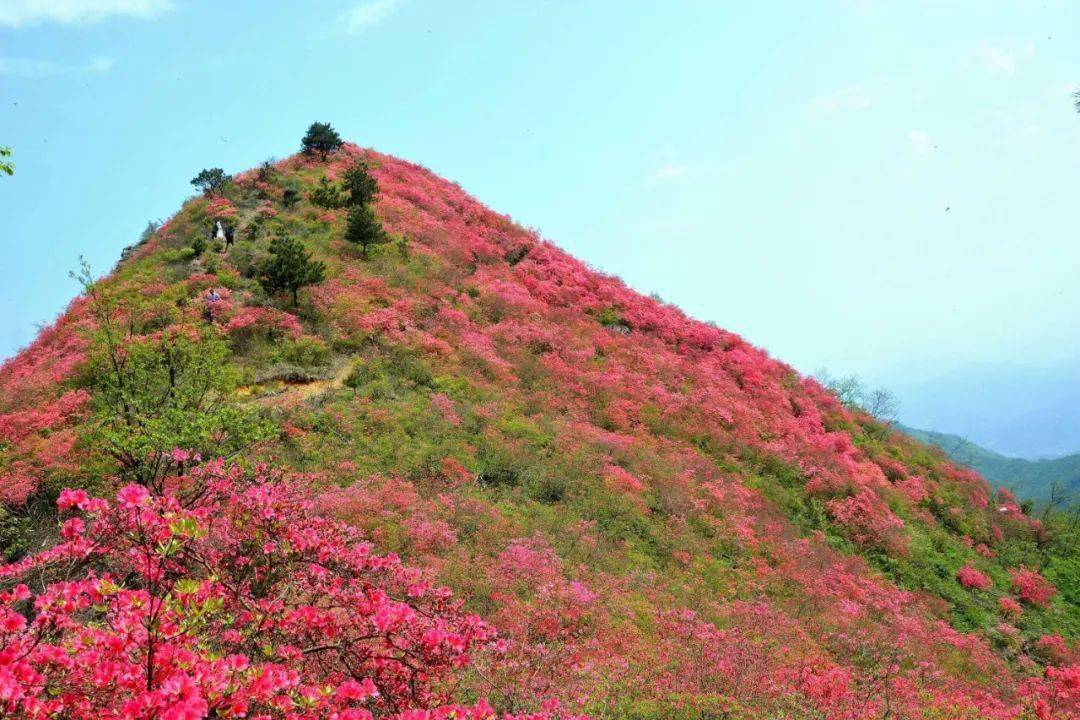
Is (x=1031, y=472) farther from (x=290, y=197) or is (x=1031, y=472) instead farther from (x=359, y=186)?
(x=290, y=197)

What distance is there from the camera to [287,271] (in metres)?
19.3

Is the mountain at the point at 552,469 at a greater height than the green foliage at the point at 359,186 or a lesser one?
lesser

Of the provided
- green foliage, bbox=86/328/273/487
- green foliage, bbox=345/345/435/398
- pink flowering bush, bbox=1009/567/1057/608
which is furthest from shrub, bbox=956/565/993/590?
green foliage, bbox=86/328/273/487

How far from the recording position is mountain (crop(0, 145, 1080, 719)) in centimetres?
1008

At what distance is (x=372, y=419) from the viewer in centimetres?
1569

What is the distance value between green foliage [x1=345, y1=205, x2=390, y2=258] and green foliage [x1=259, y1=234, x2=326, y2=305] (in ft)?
13.5

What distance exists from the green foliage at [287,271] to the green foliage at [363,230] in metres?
4.11

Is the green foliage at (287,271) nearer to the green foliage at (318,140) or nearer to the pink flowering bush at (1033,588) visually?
the green foliage at (318,140)

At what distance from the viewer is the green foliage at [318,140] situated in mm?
32844

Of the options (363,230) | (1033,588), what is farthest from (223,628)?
(1033,588)

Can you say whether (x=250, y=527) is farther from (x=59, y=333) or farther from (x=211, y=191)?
(x=211, y=191)

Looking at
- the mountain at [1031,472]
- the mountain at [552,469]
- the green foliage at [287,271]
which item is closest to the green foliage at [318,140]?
the mountain at [552,469]

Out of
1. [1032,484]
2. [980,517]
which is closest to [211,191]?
[980,517]

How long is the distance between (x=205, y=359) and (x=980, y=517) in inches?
1031
